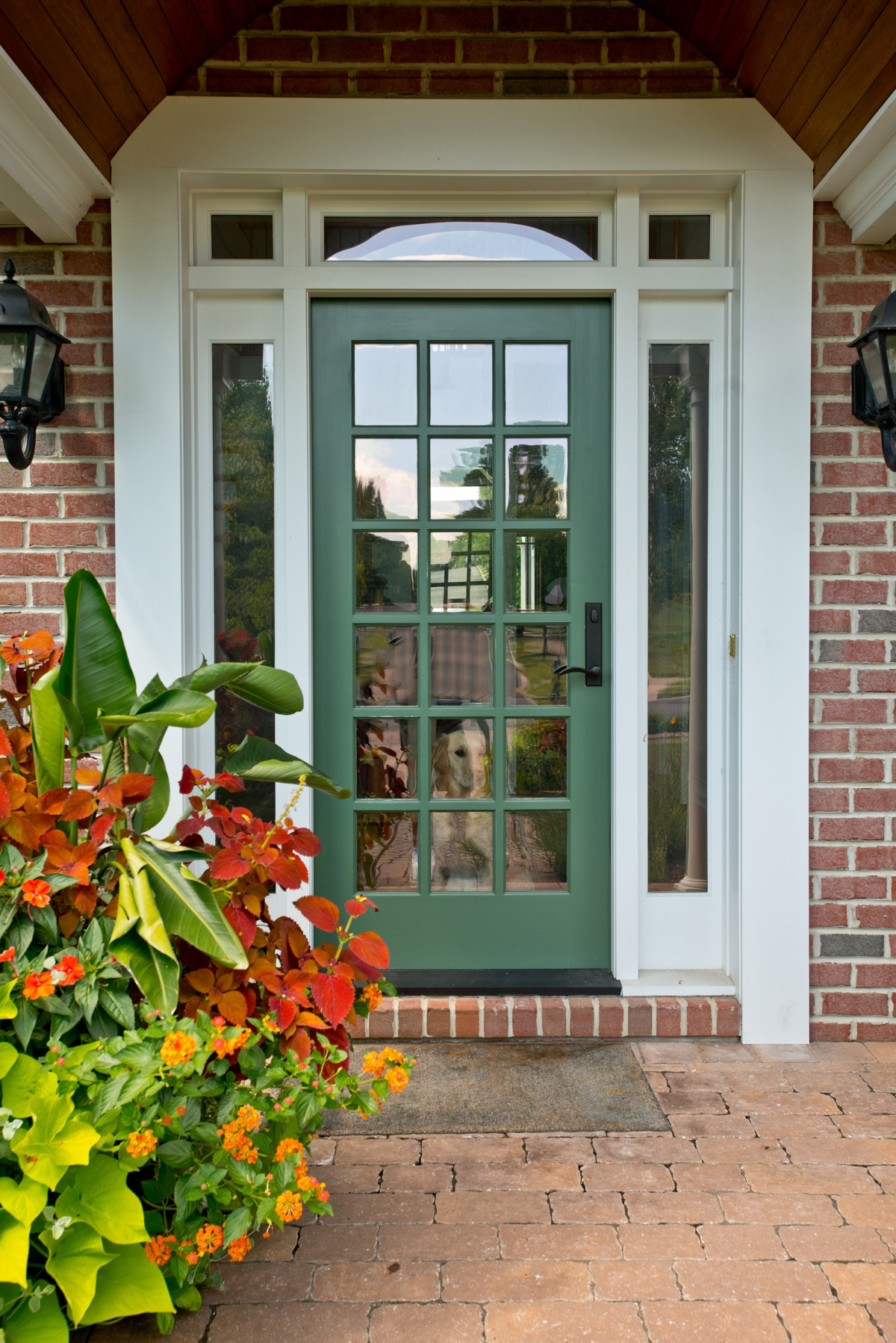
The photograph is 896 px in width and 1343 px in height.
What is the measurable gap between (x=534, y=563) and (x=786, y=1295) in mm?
1810

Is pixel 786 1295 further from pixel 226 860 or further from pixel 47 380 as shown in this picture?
pixel 47 380

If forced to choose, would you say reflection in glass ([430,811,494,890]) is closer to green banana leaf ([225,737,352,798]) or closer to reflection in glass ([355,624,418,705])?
reflection in glass ([355,624,418,705])

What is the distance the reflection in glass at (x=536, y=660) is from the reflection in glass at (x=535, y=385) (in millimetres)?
622

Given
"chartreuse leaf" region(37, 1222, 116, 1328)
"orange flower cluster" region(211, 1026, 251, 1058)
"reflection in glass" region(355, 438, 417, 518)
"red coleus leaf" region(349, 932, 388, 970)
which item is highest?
"reflection in glass" region(355, 438, 417, 518)

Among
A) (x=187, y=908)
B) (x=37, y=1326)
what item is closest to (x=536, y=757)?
(x=187, y=908)

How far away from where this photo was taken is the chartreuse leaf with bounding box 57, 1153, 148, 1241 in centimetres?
124

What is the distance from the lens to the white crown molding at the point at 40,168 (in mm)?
1970

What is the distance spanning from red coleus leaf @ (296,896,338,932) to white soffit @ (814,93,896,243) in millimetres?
2187

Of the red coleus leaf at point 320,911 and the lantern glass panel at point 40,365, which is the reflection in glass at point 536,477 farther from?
the red coleus leaf at point 320,911

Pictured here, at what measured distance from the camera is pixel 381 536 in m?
2.59

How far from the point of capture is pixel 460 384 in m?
2.59

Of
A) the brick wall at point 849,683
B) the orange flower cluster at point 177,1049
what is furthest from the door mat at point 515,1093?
the orange flower cluster at point 177,1049

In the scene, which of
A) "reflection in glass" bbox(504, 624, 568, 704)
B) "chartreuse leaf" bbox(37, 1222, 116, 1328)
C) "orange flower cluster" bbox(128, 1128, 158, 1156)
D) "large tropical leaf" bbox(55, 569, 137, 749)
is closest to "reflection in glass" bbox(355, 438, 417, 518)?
"reflection in glass" bbox(504, 624, 568, 704)

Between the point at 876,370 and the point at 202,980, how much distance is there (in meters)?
2.13
